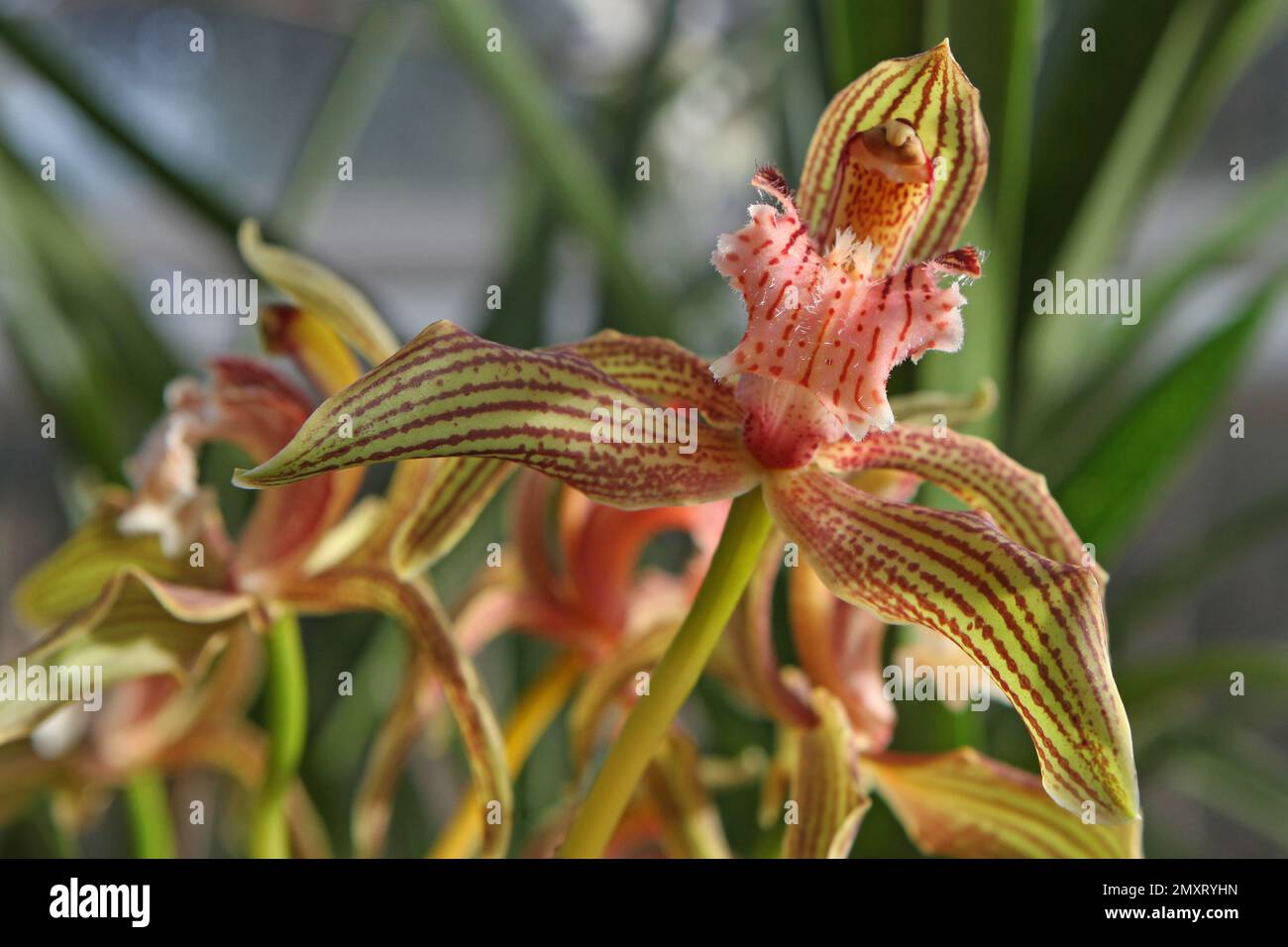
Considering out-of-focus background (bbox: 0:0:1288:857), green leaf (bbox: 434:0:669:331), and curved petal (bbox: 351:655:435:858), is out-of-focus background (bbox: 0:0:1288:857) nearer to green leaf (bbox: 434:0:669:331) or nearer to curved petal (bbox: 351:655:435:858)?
green leaf (bbox: 434:0:669:331)

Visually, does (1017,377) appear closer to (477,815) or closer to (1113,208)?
(1113,208)

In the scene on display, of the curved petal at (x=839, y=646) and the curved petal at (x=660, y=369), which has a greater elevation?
the curved petal at (x=660, y=369)

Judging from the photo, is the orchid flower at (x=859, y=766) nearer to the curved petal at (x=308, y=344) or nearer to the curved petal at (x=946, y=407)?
the curved petal at (x=946, y=407)

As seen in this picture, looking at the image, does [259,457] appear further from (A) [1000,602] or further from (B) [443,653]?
(A) [1000,602]

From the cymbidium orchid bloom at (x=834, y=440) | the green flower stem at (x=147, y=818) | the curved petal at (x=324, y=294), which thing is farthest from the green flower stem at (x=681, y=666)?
the green flower stem at (x=147, y=818)

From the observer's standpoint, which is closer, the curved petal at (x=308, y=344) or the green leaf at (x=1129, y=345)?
the curved petal at (x=308, y=344)

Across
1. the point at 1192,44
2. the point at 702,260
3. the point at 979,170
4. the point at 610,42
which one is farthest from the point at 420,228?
the point at 979,170
